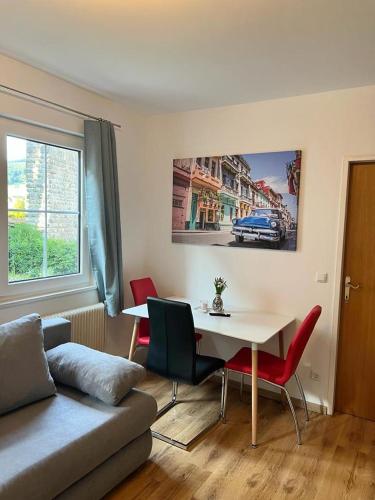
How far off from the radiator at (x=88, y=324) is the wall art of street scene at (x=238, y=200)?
1051mm

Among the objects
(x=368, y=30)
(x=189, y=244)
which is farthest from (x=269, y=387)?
(x=368, y=30)

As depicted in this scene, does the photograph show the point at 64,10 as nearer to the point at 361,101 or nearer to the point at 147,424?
the point at 361,101

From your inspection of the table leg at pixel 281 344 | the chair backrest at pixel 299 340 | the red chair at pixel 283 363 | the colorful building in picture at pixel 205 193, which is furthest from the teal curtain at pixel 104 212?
the chair backrest at pixel 299 340

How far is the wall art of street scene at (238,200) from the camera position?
9.77ft

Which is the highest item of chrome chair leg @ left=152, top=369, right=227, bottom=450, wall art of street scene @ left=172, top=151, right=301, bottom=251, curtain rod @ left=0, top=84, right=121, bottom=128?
curtain rod @ left=0, top=84, right=121, bottom=128

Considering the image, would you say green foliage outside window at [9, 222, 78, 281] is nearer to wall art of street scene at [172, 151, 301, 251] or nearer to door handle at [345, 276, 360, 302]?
wall art of street scene at [172, 151, 301, 251]

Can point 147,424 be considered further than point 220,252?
No

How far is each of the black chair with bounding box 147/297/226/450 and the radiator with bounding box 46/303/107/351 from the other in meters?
0.71

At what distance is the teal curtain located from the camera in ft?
9.91

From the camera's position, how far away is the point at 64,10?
183 centimetres

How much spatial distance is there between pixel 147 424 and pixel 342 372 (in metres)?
1.68

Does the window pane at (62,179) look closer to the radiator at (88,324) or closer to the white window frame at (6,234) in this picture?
the white window frame at (6,234)

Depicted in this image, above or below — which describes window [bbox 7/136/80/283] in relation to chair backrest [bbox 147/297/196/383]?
above

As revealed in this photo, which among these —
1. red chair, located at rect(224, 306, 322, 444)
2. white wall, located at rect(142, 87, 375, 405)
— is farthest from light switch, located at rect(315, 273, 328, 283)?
red chair, located at rect(224, 306, 322, 444)
